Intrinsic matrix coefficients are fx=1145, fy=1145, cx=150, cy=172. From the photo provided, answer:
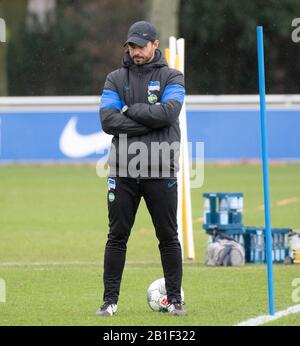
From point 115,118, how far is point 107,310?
1511mm

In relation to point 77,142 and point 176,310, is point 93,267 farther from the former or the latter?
point 77,142

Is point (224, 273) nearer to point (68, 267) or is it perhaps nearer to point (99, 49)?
point (68, 267)

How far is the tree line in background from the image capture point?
3130 centimetres

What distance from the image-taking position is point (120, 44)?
3656 cm

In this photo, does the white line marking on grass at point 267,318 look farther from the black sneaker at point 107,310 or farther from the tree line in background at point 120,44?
the tree line in background at point 120,44

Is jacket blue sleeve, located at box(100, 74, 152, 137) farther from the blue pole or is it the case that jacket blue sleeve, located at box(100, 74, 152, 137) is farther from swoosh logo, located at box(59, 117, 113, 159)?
swoosh logo, located at box(59, 117, 113, 159)

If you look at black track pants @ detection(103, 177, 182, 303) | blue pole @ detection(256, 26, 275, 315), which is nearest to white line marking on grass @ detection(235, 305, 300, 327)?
blue pole @ detection(256, 26, 275, 315)

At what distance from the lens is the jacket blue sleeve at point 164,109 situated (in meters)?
8.81

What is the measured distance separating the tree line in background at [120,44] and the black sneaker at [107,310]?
19944 mm

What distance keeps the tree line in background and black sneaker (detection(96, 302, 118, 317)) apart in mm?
19944

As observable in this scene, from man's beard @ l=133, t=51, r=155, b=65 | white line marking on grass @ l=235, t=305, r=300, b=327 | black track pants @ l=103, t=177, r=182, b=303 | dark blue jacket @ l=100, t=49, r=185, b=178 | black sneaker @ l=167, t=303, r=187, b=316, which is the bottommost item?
white line marking on grass @ l=235, t=305, r=300, b=327

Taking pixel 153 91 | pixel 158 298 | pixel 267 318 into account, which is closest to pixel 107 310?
pixel 158 298

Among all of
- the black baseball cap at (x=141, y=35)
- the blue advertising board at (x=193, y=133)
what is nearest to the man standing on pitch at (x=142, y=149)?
the black baseball cap at (x=141, y=35)

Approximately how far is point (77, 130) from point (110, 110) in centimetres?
1554
